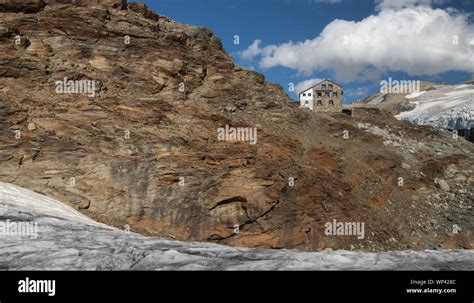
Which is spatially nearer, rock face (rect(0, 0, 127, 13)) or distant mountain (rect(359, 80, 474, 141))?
rock face (rect(0, 0, 127, 13))

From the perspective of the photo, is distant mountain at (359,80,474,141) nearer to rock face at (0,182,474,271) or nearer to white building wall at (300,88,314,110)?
white building wall at (300,88,314,110)

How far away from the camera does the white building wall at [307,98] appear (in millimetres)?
56831

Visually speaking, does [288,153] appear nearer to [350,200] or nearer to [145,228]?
[350,200]

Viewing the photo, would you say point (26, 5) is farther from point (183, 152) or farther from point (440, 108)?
point (440, 108)

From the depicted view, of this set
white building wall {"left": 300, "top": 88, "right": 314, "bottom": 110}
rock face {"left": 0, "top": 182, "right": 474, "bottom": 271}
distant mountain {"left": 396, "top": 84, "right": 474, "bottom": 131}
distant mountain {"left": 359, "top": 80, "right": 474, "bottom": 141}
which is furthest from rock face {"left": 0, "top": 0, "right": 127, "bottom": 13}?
distant mountain {"left": 396, "top": 84, "right": 474, "bottom": 131}

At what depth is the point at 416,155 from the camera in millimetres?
33625

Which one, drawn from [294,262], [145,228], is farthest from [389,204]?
[294,262]

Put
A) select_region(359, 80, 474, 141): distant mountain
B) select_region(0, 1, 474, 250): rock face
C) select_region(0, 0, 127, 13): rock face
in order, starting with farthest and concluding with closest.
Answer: select_region(359, 80, 474, 141): distant mountain → select_region(0, 0, 127, 13): rock face → select_region(0, 1, 474, 250): rock face

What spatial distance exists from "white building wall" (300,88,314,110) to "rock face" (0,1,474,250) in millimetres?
23812

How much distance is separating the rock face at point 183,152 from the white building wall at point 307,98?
2381 centimetres

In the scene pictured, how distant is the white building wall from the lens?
2237 inches

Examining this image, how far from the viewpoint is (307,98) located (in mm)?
58188

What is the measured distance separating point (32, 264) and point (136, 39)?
2590 cm

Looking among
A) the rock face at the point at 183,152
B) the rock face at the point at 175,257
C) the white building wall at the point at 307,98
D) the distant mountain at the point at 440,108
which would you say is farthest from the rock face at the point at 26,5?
the distant mountain at the point at 440,108
